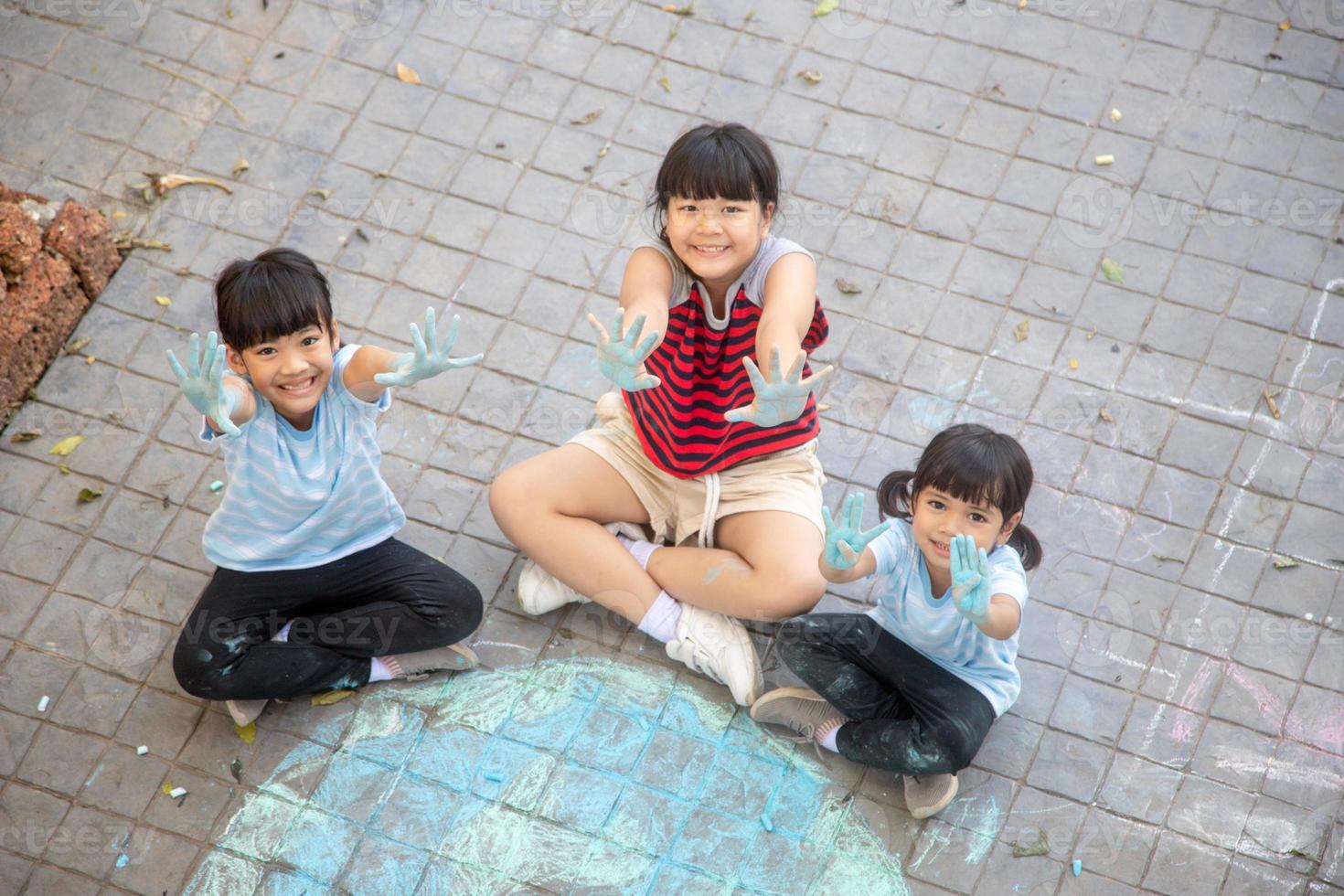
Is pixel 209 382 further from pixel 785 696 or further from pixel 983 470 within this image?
pixel 983 470

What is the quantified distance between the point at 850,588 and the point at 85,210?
9.06 feet

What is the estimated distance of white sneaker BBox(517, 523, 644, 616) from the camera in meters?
3.48

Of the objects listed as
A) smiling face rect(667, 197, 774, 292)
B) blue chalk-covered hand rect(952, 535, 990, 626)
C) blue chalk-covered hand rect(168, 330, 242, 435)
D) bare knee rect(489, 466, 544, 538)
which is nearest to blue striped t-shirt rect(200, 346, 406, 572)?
blue chalk-covered hand rect(168, 330, 242, 435)

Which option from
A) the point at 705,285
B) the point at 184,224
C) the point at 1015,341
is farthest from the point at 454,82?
the point at 1015,341

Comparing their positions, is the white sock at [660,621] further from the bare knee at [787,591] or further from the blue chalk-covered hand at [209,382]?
the blue chalk-covered hand at [209,382]

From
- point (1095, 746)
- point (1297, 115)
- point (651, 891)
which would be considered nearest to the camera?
point (651, 891)

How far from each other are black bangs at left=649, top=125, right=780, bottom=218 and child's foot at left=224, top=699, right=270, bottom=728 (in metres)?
1.74

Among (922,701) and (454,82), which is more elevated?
(454,82)

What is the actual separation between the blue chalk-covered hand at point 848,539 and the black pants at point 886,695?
1.04ft

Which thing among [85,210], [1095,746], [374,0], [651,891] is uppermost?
[374,0]

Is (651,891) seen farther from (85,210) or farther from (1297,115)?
(1297,115)

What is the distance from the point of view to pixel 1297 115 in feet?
14.5

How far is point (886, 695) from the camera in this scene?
329 centimetres

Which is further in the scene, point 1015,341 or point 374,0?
point 374,0
